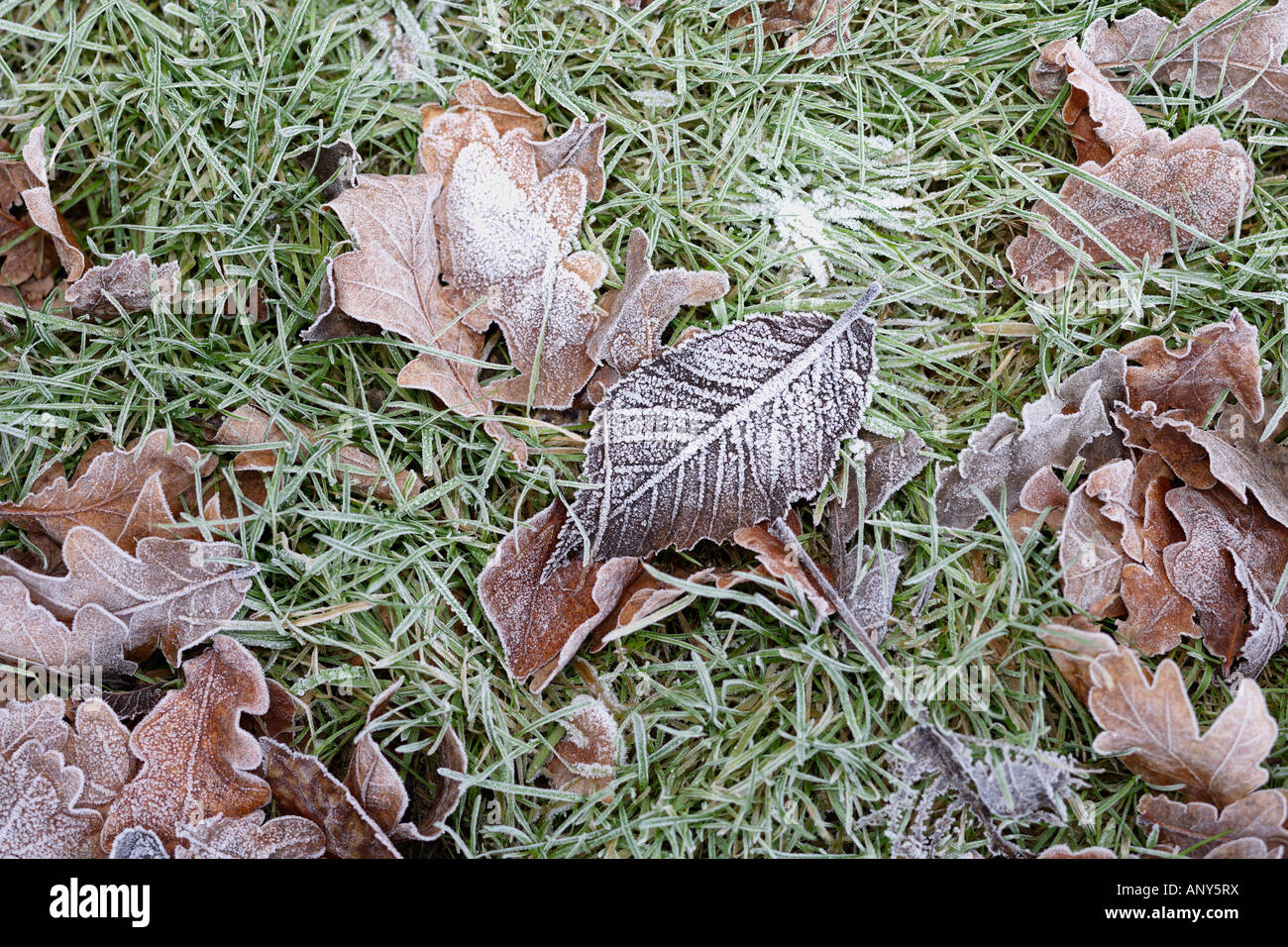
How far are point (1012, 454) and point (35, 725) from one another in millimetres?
2224

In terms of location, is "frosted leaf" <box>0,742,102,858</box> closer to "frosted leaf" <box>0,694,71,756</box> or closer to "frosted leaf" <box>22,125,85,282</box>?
"frosted leaf" <box>0,694,71,756</box>

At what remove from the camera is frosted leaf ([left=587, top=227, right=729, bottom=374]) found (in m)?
1.94

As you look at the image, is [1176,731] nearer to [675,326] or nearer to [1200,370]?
[1200,370]

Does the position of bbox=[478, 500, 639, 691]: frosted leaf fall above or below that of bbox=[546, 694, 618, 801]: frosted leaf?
above

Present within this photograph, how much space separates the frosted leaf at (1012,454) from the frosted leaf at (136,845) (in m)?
1.86

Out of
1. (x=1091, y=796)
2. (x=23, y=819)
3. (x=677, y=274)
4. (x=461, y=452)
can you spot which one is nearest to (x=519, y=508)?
(x=461, y=452)

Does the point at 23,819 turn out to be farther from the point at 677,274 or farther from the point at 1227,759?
the point at 1227,759

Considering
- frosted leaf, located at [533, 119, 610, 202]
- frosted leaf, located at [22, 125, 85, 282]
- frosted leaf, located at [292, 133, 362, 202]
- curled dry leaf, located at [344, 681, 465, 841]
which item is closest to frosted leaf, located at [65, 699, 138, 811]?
curled dry leaf, located at [344, 681, 465, 841]

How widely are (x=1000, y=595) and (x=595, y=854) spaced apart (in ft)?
3.54

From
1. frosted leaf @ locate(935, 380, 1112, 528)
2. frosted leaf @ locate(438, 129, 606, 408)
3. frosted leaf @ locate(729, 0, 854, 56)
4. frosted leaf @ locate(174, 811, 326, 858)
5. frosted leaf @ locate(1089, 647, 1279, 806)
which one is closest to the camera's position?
frosted leaf @ locate(1089, 647, 1279, 806)

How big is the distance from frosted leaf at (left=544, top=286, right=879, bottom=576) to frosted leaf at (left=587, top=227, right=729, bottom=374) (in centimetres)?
5

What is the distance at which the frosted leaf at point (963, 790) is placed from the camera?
5.85 feet

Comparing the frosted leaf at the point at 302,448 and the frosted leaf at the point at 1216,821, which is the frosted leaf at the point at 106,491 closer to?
the frosted leaf at the point at 302,448

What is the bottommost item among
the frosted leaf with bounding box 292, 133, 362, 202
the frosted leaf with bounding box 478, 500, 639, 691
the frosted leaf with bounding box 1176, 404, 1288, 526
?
the frosted leaf with bounding box 478, 500, 639, 691
